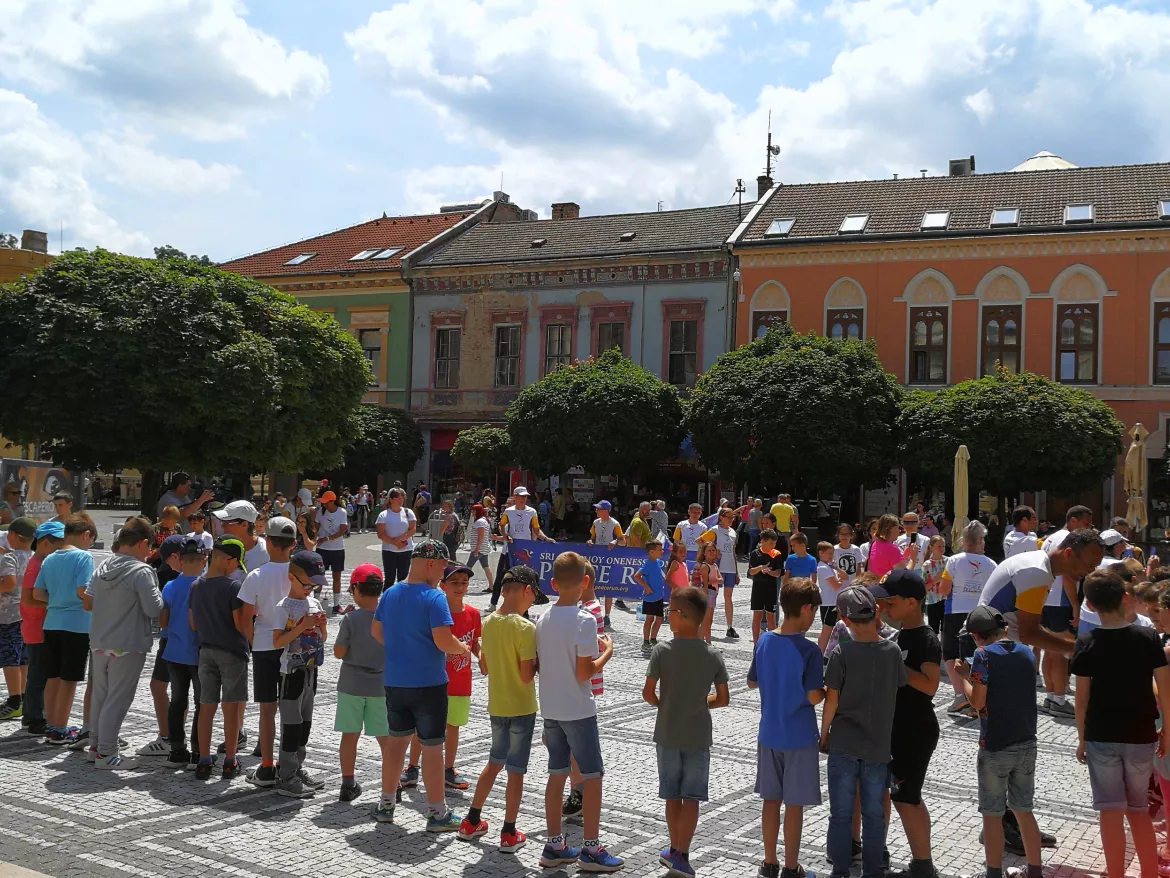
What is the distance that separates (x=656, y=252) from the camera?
1475 inches

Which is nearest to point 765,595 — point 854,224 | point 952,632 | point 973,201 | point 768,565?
point 768,565

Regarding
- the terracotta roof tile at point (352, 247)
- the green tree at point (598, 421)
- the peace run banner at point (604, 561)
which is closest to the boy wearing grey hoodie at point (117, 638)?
the peace run banner at point (604, 561)

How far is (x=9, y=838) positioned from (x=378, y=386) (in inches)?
1434

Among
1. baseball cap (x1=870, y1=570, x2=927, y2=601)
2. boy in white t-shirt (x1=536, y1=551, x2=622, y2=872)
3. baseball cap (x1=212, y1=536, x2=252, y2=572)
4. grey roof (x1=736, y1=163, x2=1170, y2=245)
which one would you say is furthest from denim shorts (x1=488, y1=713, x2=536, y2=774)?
grey roof (x1=736, y1=163, x2=1170, y2=245)

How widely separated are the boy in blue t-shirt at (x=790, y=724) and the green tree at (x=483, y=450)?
1169 inches

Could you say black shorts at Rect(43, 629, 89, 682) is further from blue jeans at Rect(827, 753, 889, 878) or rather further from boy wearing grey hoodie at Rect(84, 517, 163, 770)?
blue jeans at Rect(827, 753, 889, 878)

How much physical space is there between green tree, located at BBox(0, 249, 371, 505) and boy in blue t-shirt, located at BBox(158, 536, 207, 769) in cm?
1589

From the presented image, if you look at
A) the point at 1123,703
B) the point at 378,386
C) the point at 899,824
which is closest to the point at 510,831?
the point at 899,824

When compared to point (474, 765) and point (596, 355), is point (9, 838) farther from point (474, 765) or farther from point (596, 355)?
point (596, 355)

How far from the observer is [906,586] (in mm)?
6227

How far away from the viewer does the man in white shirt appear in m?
16.4

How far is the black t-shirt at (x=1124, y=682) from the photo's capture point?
5.76m

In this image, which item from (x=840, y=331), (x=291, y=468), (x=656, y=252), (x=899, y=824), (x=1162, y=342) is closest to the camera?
(x=899, y=824)

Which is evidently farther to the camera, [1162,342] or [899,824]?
[1162,342]
